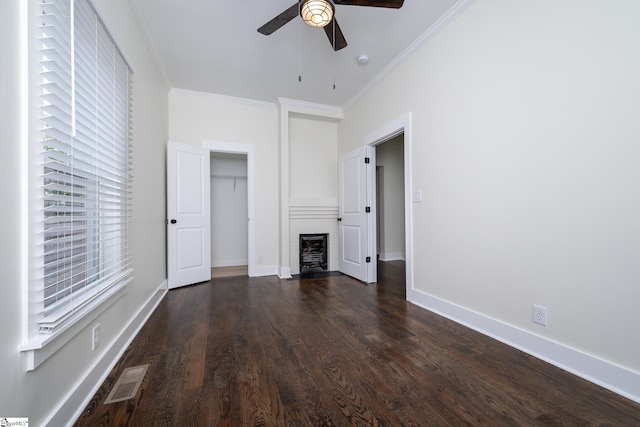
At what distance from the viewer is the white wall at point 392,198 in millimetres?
5484

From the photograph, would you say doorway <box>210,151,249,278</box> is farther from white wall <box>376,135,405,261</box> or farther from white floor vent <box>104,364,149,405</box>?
white floor vent <box>104,364,149,405</box>

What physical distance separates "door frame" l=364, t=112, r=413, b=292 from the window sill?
2.54 meters

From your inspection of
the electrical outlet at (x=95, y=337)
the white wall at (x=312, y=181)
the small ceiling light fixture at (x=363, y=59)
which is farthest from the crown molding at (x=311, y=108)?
the electrical outlet at (x=95, y=337)

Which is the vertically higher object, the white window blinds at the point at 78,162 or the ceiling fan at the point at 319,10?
the ceiling fan at the point at 319,10

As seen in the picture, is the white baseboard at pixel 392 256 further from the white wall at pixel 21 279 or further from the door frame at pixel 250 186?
the white wall at pixel 21 279

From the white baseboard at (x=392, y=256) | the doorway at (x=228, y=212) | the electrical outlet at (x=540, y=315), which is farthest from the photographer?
the white baseboard at (x=392, y=256)

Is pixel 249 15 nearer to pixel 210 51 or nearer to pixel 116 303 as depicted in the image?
pixel 210 51

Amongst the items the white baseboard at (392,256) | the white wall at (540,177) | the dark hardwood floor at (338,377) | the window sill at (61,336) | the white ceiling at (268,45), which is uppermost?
the white ceiling at (268,45)

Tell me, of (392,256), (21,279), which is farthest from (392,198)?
(21,279)

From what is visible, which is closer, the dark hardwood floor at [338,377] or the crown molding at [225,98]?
the dark hardwood floor at [338,377]

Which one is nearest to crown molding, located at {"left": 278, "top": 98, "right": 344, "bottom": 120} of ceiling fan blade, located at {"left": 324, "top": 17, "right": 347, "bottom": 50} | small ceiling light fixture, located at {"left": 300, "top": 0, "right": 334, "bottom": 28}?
ceiling fan blade, located at {"left": 324, "top": 17, "right": 347, "bottom": 50}

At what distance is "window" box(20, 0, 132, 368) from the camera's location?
102cm

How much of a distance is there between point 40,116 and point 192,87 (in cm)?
301

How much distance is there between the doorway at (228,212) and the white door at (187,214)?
1.13 metres
